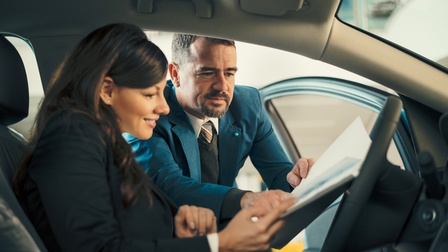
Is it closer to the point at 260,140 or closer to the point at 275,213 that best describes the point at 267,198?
the point at 275,213

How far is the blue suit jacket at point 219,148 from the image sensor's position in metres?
2.08

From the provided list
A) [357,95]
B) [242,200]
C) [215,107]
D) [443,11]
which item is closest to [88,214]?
[242,200]

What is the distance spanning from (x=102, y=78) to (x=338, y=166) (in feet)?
1.60

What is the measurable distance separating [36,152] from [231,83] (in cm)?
94

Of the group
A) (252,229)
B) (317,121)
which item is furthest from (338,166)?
(317,121)

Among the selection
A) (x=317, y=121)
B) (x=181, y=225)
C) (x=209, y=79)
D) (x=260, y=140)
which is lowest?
(x=317, y=121)

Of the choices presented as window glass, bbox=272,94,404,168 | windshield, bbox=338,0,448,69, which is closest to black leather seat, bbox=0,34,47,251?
windshield, bbox=338,0,448,69

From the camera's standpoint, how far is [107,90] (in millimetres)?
1560

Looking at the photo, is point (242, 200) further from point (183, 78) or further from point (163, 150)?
point (183, 78)

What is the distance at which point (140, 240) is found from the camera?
1416mm

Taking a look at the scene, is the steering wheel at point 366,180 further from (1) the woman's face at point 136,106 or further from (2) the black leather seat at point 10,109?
(2) the black leather seat at point 10,109

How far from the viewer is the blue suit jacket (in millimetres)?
2080

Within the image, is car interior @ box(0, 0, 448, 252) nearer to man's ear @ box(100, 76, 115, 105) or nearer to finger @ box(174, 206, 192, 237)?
man's ear @ box(100, 76, 115, 105)

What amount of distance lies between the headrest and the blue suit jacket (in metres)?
0.53
